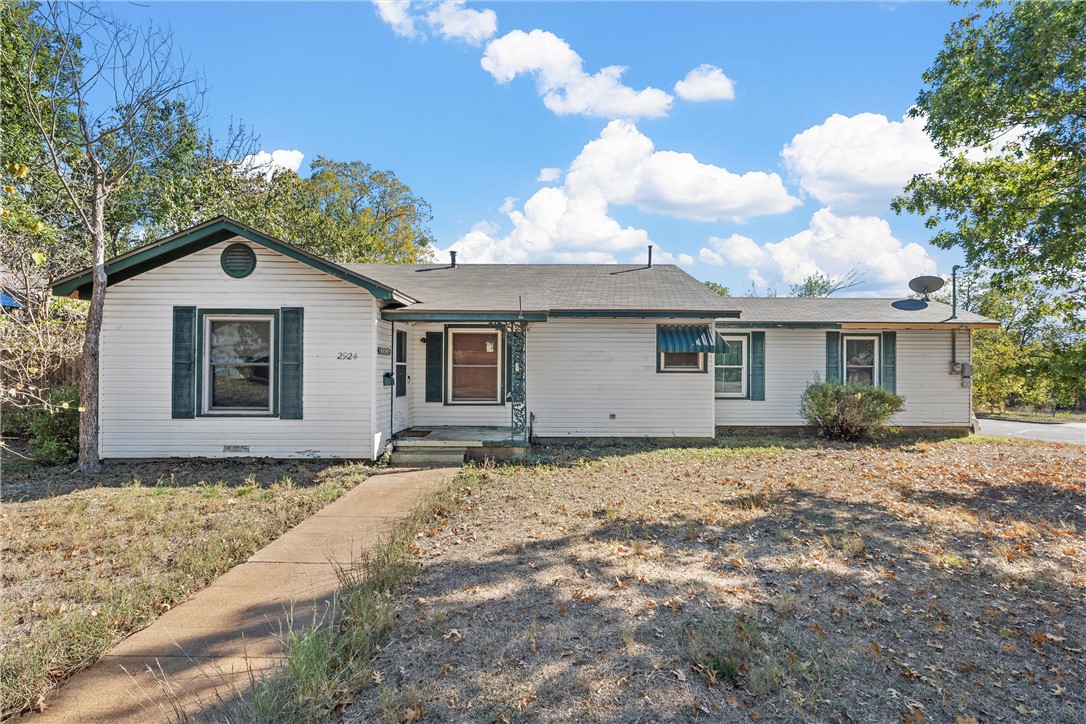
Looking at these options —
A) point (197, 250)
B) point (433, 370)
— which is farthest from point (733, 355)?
point (197, 250)

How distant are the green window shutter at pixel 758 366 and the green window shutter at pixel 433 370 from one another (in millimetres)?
7506

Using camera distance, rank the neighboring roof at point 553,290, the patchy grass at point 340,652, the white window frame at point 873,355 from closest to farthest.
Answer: the patchy grass at point 340,652
the neighboring roof at point 553,290
the white window frame at point 873,355

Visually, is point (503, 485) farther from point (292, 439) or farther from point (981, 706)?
point (981, 706)

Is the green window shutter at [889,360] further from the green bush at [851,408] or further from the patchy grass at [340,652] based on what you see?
the patchy grass at [340,652]

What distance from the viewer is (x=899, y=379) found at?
13.7 m

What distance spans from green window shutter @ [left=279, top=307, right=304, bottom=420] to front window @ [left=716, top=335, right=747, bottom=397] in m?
9.47

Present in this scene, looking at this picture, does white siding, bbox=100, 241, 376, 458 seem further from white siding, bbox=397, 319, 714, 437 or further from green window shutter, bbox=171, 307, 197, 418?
white siding, bbox=397, 319, 714, 437

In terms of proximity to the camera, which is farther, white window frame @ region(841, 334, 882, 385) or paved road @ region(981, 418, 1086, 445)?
paved road @ region(981, 418, 1086, 445)

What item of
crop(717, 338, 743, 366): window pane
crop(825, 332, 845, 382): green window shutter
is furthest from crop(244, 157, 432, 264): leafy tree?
crop(825, 332, 845, 382): green window shutter

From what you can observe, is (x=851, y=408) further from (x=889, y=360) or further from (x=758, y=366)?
(x=889, y=360)

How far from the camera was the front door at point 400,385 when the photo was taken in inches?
414

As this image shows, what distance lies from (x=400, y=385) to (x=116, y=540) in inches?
229

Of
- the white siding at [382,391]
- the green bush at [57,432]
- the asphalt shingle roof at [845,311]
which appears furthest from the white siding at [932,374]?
the green bush at [57,432]

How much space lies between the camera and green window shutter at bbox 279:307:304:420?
30.0 ft
